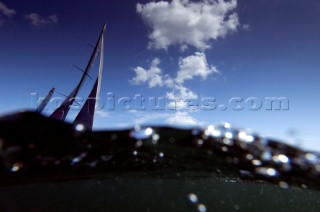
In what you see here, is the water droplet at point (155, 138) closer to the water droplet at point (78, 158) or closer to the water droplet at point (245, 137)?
the water droplet at point (245, 137)

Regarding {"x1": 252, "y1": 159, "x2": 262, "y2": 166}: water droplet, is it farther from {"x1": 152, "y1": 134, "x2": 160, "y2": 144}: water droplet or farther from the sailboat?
the sailboat

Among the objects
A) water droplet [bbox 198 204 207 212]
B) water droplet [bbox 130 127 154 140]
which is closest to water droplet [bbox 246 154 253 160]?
water droplet [bbox 130 127 154 140]

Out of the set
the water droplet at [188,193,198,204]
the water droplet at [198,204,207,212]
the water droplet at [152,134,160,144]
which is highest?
the water droplet at [152,134,160,144]

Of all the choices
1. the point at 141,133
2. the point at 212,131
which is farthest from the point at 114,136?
the point at 212,131

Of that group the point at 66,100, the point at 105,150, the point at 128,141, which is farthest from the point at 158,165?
the point at 66,100

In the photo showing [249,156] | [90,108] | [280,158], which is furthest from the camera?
[90,108]

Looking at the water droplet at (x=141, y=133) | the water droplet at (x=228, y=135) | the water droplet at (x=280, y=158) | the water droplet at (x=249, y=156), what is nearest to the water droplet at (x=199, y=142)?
the water droplet at (x=228, y=135)

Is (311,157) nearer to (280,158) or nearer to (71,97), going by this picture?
(280,158)

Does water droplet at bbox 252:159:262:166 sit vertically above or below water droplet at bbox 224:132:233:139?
below

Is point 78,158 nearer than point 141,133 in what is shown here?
No
